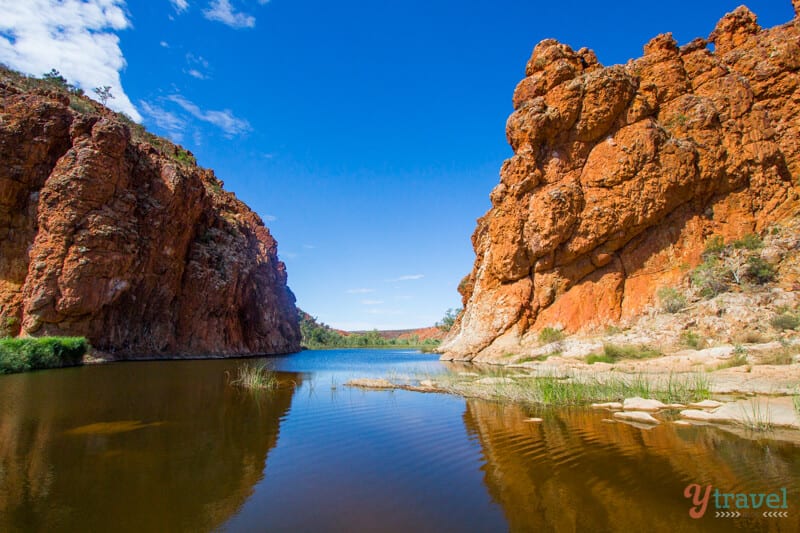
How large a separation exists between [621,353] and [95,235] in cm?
4567

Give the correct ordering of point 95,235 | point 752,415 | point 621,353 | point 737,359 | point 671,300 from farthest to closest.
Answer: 1. point 95,235
2. point 671,300
3. point 621,353
4. point 737,359
5. point 752,415

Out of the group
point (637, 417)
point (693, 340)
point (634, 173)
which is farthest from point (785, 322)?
point (637, 417)

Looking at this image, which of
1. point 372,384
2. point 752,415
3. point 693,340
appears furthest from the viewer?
point 693,340

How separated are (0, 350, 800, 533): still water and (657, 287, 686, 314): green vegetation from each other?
23.3 m

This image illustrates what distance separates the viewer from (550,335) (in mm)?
34938

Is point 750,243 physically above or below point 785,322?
above

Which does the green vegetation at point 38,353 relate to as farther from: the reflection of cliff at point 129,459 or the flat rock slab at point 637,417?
the flat rock slab at point 637,417

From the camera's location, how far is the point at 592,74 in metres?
38.0

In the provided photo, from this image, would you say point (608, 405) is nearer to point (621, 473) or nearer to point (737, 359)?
point (621, 473)

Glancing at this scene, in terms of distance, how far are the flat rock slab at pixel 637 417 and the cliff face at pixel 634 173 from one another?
82.4ft

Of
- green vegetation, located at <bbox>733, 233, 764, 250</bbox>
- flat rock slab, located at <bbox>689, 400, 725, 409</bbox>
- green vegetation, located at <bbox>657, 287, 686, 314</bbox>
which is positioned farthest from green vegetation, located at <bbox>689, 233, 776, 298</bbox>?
flat rock slab, located at <bbox>689, 400, 725, 409</bbox>

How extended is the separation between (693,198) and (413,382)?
1217 inches

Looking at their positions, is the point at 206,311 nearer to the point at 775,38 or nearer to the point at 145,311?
the point at 145,311

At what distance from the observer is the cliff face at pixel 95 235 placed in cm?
3834
